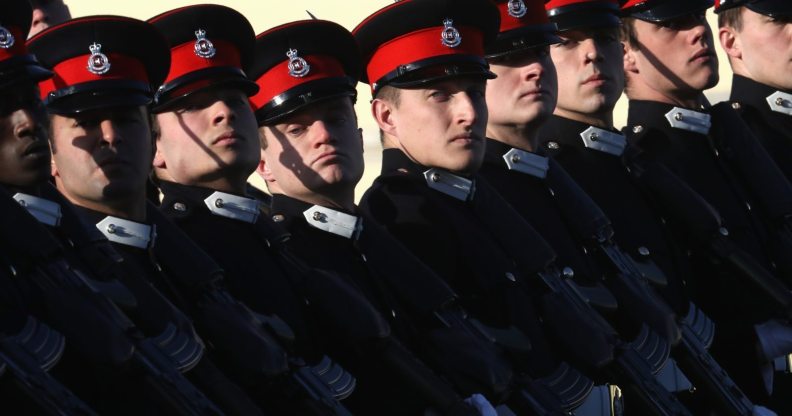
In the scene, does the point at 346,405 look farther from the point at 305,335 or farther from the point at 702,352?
the point at 702,352

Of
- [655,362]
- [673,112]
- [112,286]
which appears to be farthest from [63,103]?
[673,112]

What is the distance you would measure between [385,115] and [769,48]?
276cm

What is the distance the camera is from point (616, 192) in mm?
8773

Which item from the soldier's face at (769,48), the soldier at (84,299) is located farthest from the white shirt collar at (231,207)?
the soldier's face at (769,48)

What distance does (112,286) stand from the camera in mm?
6094

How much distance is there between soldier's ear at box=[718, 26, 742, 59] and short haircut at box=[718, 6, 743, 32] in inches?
0.9

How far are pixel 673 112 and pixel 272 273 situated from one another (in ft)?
9.20

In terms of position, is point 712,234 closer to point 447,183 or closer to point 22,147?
point 447,183

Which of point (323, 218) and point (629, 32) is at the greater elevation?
point (323, 218)

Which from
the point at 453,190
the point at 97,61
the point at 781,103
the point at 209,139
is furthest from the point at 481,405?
the point at 781,103

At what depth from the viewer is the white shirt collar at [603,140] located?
8727 millimetres

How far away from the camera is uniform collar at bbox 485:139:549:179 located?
27.1 feet

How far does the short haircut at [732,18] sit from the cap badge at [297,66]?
3255mm

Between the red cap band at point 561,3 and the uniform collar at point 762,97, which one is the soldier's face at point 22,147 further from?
the uniform collar at point 762,97
